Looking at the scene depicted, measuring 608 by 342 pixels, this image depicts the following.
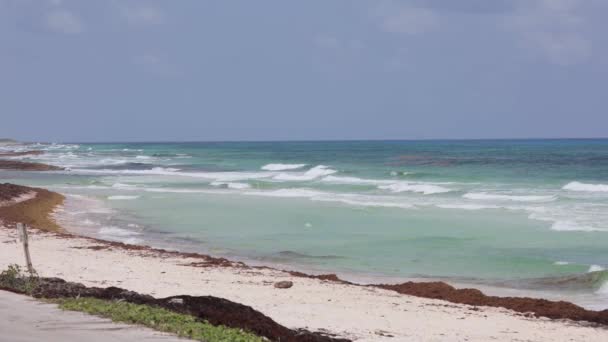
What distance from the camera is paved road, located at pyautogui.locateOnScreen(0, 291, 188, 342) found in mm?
6969

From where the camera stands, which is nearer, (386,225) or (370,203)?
(386,225)

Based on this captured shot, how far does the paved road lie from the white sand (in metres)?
3.16

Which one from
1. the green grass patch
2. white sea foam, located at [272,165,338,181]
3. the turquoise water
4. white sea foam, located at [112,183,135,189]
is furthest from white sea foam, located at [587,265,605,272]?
white sea foam, located at [272,165,338,181]

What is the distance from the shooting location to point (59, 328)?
7.45 metres

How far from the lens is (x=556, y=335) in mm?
10602

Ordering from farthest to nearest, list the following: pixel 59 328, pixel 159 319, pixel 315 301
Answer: pixel 315 301
pixel 159 319
pixel 59 328

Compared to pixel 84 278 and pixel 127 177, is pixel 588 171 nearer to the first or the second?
pixel 127 177

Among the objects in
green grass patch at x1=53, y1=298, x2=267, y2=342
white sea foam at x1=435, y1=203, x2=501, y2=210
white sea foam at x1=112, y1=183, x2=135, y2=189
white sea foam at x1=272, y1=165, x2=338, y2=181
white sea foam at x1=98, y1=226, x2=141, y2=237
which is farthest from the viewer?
white sea foam at x1=272, y1=165, x2=338, y2=181

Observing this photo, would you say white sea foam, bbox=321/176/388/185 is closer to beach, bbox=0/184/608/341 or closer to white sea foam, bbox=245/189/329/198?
white sea foam, bbox=245/189/329/198

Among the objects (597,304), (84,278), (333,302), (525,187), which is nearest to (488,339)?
(333,302)

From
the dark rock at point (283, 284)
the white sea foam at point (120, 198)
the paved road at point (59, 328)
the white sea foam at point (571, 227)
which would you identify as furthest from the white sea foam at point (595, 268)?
the white sea foam at point (120, 198)

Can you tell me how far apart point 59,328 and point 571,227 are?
18.9 meters

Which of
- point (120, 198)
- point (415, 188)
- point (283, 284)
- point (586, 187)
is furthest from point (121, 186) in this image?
point (283, 284)

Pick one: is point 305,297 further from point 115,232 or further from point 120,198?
point 120,198
